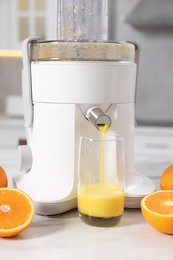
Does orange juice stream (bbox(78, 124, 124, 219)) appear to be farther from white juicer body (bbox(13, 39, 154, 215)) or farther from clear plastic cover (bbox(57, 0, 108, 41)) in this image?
clear plastic cover (bbox(57, 0, 108, 41))

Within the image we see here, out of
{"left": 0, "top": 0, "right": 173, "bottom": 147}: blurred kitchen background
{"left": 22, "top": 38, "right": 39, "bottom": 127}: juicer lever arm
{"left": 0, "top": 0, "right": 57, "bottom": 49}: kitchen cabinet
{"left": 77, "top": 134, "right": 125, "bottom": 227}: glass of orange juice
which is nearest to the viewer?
{"left": 77, "top": 134, "right": 125, "bottom": 227}: glass of orange juice

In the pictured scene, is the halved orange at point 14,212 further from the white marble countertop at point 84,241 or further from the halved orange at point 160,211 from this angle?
the halved orange at point 160,211

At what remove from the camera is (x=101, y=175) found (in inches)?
28.7

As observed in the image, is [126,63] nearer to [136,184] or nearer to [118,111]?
[118,111]

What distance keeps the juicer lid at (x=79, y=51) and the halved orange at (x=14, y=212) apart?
27cm

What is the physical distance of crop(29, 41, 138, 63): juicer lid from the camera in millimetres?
799

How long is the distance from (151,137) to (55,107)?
5.79 feet

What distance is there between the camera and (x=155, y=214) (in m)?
0.69

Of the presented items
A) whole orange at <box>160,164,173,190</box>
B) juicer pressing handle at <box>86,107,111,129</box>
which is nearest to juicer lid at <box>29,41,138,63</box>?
juicer pressing handle at <box>86,107,111,129</box>

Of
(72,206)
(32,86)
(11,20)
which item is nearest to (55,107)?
(32,86)

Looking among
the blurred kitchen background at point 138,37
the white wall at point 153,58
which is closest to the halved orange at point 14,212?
the blurred kitchen background at point 138,37

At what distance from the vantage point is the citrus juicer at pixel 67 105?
792mm

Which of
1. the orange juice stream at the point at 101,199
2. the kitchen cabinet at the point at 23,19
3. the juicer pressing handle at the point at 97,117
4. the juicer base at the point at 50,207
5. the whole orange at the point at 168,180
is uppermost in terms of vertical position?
the kitchen cabinet at the point at 23,19

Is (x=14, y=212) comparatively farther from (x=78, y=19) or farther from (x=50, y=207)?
(x=78, y=19)
